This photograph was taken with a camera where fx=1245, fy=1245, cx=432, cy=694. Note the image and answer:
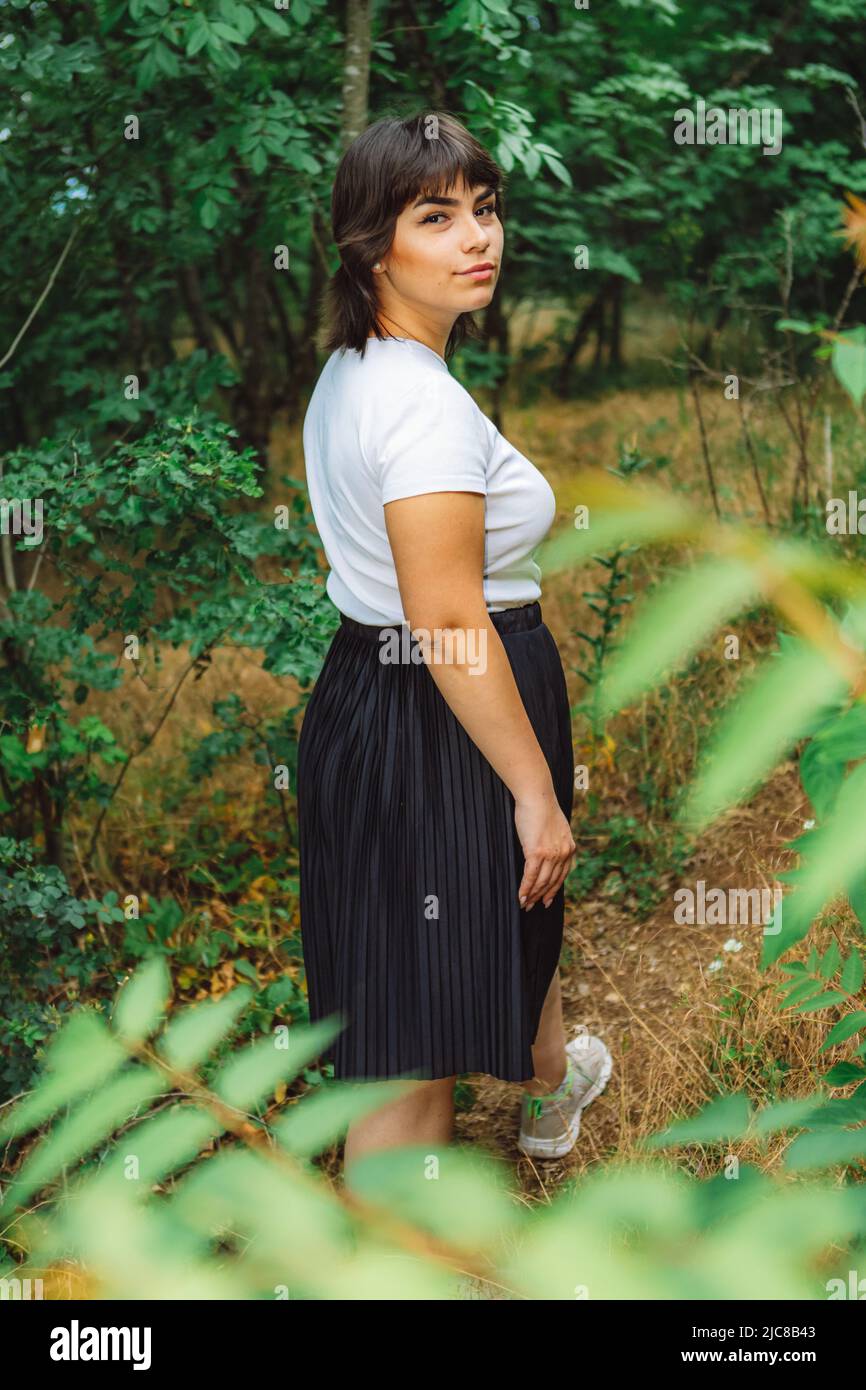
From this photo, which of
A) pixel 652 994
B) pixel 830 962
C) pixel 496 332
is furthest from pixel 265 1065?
pixel 496 332

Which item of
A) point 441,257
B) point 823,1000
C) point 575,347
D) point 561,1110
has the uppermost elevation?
point 575,347

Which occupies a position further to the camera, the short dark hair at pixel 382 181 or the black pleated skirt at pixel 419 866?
the black pleated skirt at pixel 419 866

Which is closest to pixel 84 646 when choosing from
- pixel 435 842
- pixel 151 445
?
pixel 151 445

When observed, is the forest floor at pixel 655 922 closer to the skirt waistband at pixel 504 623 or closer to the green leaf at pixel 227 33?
the skirt waistband at pixel 504 623

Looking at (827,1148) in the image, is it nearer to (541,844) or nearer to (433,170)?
(541,844)

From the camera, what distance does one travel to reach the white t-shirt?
163 centimetres

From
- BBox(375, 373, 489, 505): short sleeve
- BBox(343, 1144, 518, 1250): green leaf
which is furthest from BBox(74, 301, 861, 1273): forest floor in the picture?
BBox(343, 1144, 518, 1250): green leaf

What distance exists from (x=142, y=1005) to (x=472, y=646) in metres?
A: 1.08

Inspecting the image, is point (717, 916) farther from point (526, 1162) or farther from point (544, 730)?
point (544, 730)

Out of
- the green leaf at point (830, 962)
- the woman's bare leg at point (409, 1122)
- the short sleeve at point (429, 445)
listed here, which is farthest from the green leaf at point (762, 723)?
the woman's bare leg at point (409, 1122)

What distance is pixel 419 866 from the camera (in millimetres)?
1902

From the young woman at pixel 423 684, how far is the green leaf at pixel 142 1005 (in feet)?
Result: 3.30

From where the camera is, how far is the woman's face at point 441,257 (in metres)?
1.76

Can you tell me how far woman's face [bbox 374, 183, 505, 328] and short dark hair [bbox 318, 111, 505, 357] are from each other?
0.02 m
